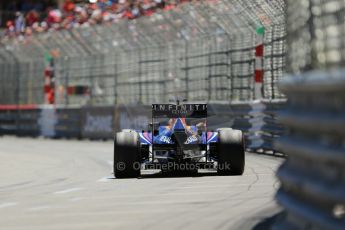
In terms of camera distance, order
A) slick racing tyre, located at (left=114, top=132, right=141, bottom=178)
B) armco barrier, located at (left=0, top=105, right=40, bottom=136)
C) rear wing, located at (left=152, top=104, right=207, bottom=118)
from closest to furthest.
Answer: slick racing tyre, located at (left=114, top=132, right=141, bottom=178) < rear wing, located at (left=152, top=104, right=207, bottom=118) < armco barrier, located at (left=0, top=105, right=40, bottom=136)

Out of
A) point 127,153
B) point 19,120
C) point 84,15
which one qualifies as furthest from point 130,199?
point 19,120

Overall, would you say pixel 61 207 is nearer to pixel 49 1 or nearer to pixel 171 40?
pixel 171 40

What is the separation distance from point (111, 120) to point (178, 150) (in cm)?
1638

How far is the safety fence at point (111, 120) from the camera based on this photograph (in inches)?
782

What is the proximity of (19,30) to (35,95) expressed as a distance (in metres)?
4.07

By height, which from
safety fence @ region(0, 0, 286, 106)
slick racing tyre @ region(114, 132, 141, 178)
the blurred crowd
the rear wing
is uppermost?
the blurred crowd

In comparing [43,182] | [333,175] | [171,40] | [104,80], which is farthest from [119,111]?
[333,175]

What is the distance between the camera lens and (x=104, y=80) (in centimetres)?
2925

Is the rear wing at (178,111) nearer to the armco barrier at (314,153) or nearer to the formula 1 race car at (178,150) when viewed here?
the formula 1 race car at (178,150)

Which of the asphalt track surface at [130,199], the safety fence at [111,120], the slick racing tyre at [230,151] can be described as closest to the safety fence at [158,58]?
the safety fence at [111,120]

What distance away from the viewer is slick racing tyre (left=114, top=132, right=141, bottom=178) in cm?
1273

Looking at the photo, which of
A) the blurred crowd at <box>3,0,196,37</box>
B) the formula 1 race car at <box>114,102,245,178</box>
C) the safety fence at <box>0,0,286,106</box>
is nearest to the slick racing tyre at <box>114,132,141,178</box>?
the formula 1 race car at <box>114,102,245,178</box>

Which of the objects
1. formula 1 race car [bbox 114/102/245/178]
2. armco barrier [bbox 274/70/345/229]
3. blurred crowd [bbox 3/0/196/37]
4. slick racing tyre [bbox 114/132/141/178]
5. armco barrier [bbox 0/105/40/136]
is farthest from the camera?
armco barrier [bbox 0/105/40/136]

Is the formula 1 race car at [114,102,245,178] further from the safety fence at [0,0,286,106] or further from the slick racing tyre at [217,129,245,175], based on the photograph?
the safety fence at [0,0,286,106]
